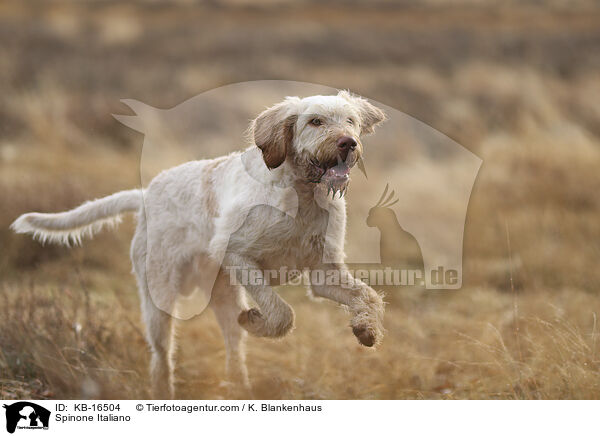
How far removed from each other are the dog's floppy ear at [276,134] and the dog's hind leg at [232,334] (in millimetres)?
1441

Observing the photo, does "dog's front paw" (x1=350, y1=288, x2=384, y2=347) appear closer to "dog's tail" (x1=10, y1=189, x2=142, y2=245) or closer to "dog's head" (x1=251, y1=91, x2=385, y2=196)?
"dog's head" (x1=251, y1=91, x2=385, y2=196)

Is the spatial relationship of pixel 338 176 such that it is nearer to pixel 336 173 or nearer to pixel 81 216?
pixel 336 173

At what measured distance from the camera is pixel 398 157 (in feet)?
36.4

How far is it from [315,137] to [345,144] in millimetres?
211

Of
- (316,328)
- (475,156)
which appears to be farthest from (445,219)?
(316,328)

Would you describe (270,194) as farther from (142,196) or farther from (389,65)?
(389,65)

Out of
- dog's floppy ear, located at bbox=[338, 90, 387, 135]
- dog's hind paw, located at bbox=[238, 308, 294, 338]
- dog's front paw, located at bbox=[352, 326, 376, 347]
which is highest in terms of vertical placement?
dog's floppy ear, located at bbox=[338, 90, 387, 135]

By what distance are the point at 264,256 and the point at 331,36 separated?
14968mm

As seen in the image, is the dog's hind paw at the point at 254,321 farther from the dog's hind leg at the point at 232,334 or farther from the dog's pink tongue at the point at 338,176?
the dog's hind leg at the point at 232,334

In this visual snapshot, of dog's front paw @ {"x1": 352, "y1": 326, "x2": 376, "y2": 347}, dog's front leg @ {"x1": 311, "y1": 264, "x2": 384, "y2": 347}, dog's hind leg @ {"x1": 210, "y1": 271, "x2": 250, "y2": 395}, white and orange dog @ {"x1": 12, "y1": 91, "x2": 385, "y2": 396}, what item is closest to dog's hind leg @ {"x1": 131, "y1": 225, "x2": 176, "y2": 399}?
white and orange dog @ {"x1": 12, "y1": 91, "x2": 385, "y2": 396}
